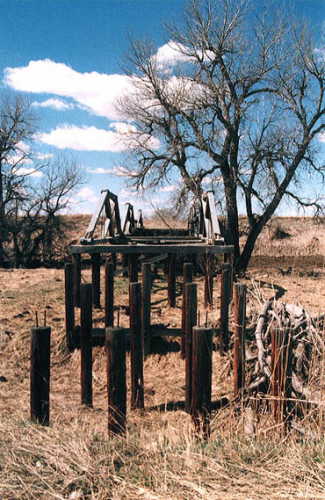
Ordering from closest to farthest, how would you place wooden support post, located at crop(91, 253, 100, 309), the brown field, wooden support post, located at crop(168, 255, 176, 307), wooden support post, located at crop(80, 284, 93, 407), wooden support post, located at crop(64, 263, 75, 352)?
1. the brown field
2. wooden support post, located at crop(80, 284, 93, 407)
3. wooden support post, located at crop(64, 263, 75, 352)
4. wooden support post, located at crop(91, 253, 100, 309)
5. wooden support post, located at crop(168, 255, 176, 307)

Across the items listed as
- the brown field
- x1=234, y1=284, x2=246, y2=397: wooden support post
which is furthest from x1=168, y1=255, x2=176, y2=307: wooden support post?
x1=234, y1=284, x2=246, y2=397: wooden support post

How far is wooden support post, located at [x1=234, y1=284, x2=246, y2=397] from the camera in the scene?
16.5 ft

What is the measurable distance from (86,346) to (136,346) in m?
0.69

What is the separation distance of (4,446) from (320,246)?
23067 mm

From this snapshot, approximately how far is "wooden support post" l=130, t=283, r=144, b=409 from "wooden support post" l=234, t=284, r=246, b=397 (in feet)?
3.57

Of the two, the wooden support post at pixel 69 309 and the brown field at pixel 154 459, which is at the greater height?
the wooden support post at pixel 69 309

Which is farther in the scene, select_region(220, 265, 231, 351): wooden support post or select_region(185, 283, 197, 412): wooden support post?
select_region(220, 265, 231, 351): wooden support post

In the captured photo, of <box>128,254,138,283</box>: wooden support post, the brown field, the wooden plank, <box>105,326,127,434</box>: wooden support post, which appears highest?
the wooden plank

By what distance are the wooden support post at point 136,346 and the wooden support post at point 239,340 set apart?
3.57ft

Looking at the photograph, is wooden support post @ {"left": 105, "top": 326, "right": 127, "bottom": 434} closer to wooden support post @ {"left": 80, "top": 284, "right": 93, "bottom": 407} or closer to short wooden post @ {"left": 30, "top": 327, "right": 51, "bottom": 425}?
short wooden post @ {"left": 30, "top": 327, "right": 51, "bottom": 425}

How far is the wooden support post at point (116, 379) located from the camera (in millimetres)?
4145

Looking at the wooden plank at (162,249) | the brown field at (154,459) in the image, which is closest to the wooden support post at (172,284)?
the wooden plank at (162,249)

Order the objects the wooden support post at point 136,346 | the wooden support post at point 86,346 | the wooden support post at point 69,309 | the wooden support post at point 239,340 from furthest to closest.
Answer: the wooden support post at point 69,309 → the wooden support post at point 86,346 → the wooden support post at point 136,346 → the wooden support post at point 239,340

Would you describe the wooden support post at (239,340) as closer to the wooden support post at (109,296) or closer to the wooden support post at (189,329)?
Result: the wooden support post at (189,329)
